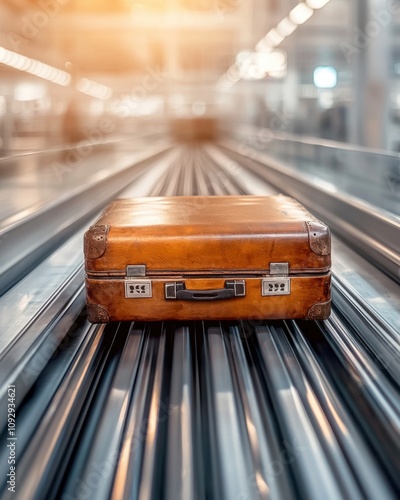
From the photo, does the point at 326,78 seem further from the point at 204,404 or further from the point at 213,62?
the point at 213,62

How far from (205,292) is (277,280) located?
27 centimetres

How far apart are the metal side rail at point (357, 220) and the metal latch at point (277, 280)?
1.01 m

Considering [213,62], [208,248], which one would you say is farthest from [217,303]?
[213,62]

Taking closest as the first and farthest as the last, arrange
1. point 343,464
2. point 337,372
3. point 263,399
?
point 343,464, point 263,399, point 337,372

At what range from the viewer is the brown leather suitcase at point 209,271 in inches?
89.3

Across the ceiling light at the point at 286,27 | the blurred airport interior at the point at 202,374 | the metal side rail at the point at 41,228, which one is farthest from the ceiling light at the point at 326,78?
the metal side rail at the point at 41,228

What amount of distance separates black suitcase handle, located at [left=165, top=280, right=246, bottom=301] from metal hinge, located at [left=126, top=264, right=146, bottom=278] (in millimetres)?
103

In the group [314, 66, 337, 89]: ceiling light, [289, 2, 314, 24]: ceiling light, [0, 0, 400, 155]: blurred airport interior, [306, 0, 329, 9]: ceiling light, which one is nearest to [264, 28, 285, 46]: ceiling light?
[0, 0, 400, 155]: blurred airport interior

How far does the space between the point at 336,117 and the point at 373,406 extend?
14.6 metres

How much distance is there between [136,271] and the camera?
228 cm

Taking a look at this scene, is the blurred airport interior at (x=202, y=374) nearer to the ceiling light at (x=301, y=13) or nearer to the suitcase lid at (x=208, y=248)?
the suitcase lid at (x=208, y=248)

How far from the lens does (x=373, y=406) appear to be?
175cm

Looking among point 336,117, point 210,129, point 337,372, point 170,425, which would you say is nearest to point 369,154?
point 337,372

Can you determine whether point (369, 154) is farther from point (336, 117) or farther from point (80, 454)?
point (336, 117)
